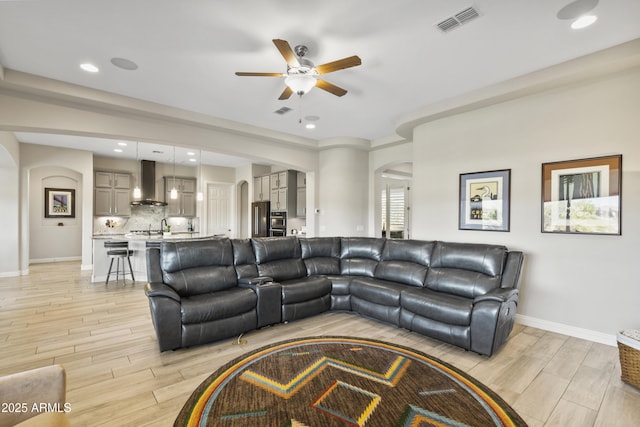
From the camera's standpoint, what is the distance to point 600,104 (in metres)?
3.19

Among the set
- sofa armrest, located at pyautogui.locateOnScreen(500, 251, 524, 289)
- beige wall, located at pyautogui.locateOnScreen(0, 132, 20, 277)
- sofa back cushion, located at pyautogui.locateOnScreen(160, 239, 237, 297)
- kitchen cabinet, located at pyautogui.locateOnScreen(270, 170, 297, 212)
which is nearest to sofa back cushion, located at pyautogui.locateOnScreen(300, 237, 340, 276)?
sofa back cushion, located at pyautogui.locateOnScreen(160, 239, 237, 297)

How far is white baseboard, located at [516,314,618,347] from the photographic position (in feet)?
10.2

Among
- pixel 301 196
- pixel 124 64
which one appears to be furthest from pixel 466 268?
pixel 301 196

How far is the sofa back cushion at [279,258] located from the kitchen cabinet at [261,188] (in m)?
4.12

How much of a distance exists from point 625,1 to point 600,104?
127 cm

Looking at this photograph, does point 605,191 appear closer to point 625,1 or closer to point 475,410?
point 625,1

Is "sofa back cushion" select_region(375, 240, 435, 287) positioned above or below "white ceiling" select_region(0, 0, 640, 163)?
below

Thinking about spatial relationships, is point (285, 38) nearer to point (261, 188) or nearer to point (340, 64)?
point (340, 64)

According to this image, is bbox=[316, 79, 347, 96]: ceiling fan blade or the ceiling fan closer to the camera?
the ceiling fan

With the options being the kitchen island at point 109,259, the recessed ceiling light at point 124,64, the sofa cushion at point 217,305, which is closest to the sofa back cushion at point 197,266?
the sofa cushion at point 217,305

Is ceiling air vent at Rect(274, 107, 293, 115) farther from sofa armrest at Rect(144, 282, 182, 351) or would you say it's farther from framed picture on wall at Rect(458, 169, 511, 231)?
sofa armrest at Rect(144, 282, 182, 351)

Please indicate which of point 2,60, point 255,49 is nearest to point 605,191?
point 255,49

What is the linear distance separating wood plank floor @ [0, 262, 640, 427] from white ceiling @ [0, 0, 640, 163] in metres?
3.02

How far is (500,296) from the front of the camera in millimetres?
2789
